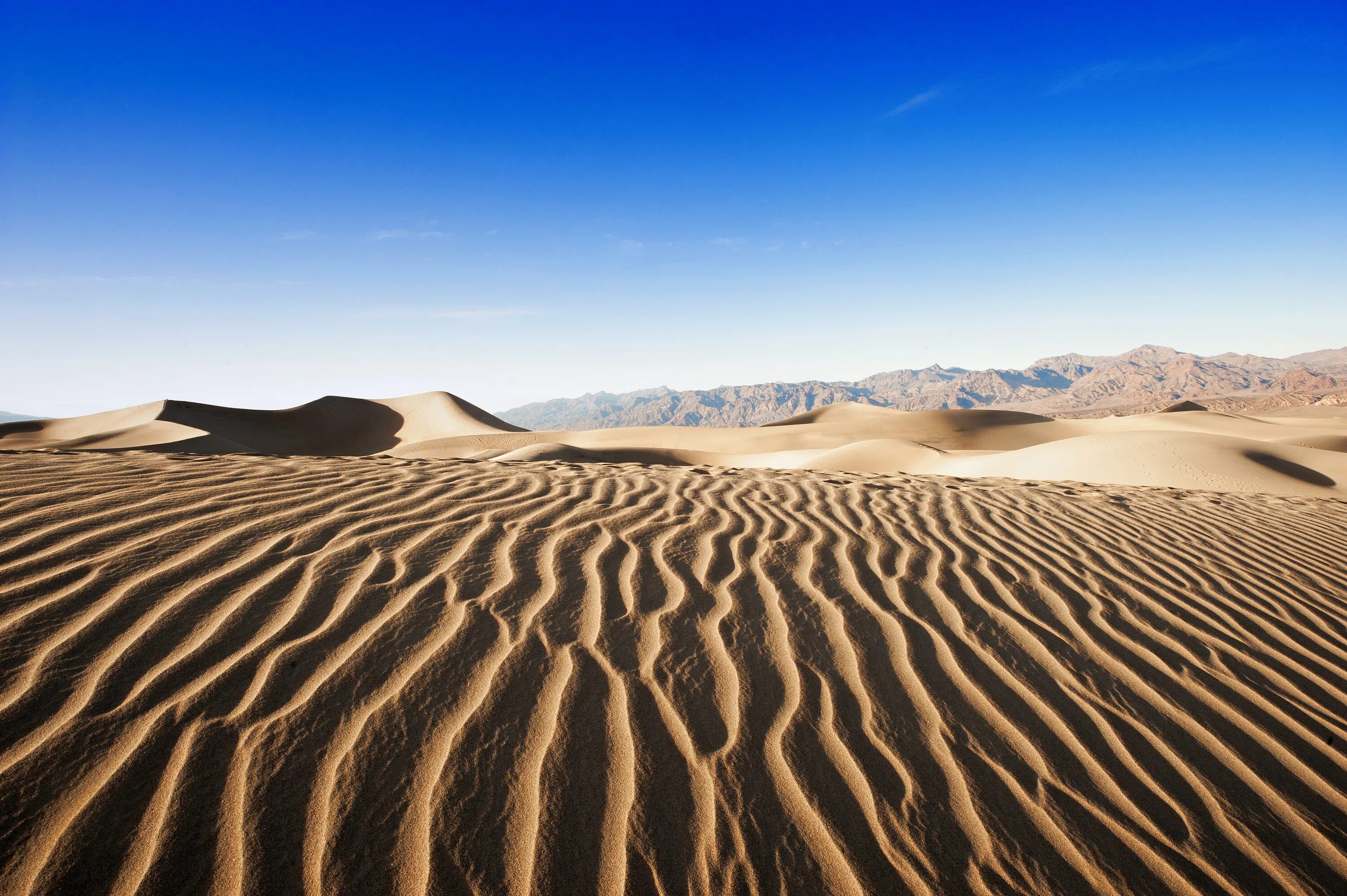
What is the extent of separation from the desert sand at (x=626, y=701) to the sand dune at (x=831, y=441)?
421 centimetres

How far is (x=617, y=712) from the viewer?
84.0 inches

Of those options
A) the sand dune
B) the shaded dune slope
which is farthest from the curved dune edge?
the shaded dune slope

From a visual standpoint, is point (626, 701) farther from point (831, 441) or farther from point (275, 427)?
point (275, 427)

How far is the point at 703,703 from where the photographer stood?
7.30ft

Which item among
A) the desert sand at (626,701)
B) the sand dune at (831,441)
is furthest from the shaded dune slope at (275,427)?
the desert sand at (626,701)

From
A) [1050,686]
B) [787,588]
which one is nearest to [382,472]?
[787,588]

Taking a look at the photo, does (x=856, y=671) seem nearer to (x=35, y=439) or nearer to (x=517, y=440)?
(x=517, y=440)

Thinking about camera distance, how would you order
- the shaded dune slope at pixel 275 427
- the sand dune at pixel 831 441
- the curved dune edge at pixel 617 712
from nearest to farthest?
the curved dune edge at pixel 617 712 < the sand dune at pixel 831 441 < the shaded dune slope at pixel 275 427

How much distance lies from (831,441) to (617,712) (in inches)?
913

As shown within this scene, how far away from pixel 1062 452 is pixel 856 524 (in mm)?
10595

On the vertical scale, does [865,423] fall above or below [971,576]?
below

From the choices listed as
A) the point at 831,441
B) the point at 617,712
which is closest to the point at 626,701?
the point at 617,712

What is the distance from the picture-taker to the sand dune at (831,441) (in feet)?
37.6

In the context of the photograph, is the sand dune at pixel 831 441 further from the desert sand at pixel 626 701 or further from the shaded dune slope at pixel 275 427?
the desert sand at pixel 626 701
